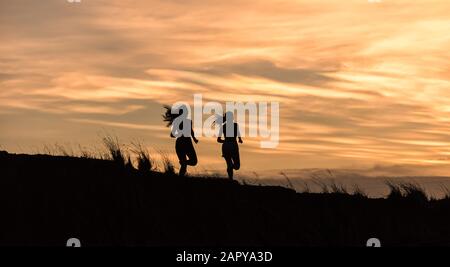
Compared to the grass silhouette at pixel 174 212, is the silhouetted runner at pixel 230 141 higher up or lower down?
higher up

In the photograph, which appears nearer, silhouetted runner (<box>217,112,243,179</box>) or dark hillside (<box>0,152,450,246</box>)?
dark hillside (<box>0,152,450,246</box>)

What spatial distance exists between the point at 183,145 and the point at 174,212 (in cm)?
506

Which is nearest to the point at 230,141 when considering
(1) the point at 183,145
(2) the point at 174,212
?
(1) the point at 183,145

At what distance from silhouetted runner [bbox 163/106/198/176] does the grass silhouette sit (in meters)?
0.77

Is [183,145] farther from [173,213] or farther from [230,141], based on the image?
[173,213]

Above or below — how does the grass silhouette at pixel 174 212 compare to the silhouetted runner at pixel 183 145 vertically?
below

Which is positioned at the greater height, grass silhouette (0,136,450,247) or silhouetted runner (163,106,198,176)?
silhouetted runner (163,106,198,176)

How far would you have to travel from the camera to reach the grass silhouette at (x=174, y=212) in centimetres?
1391

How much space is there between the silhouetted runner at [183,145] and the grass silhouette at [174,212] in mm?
766

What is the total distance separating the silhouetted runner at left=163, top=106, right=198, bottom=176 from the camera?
1961 centimetres

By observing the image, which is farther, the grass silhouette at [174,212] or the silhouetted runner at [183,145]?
the silhouetted runner at [183,145]
